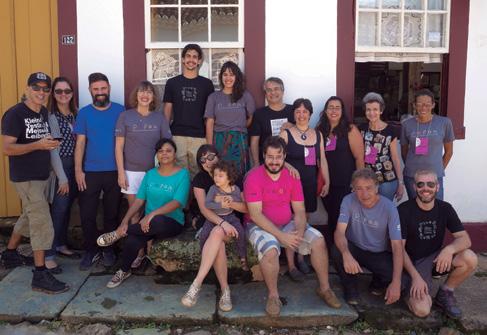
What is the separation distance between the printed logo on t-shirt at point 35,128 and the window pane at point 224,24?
194 cm

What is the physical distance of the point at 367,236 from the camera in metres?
4.00

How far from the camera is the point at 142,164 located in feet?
15.1

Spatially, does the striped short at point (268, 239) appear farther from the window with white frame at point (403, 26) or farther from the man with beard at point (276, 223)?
the window with white frame at point (403, 26)

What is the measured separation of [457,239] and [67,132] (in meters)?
3.52

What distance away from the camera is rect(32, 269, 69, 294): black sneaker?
407cm

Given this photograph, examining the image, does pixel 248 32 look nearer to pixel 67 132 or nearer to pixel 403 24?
pixel 403 24

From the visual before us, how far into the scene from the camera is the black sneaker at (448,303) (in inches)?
149

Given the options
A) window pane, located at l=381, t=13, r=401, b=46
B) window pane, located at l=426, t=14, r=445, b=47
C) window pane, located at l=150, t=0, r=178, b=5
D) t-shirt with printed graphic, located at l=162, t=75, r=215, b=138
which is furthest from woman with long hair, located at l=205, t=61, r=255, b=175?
window pane, located at l=426, t=14, r=445, b=47

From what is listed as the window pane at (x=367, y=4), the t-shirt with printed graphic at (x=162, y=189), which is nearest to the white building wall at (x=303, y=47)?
the window pane at (x=367, y=4)

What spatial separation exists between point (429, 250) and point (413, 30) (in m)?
2.50

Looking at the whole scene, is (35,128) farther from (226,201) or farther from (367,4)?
(367,4)

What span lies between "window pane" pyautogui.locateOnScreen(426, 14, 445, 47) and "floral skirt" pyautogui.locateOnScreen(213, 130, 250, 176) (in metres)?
2.29

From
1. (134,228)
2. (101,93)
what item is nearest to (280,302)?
(134,228)

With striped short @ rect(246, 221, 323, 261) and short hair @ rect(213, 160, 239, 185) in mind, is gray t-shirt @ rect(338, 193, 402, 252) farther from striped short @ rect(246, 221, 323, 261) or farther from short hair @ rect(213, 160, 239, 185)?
short hair @ rect(213, 160, 239, 185)
